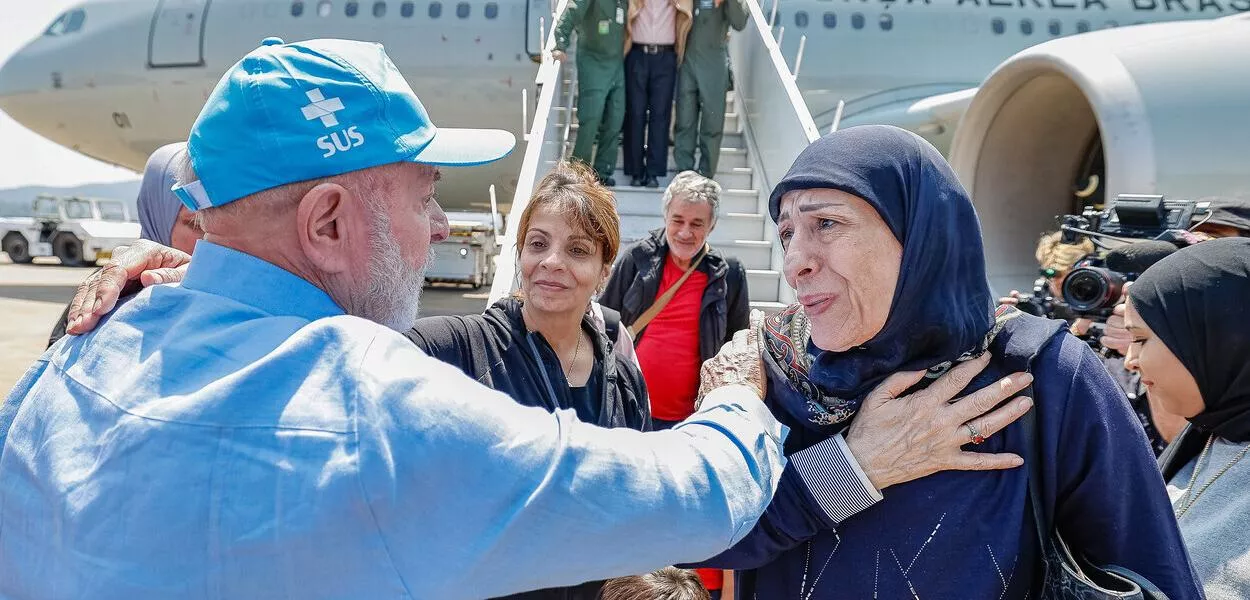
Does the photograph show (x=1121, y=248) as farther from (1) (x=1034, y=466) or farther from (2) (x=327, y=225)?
(2) (x=327, y=225)

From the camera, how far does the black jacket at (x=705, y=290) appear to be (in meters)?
3.44

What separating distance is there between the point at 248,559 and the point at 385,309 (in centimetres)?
36

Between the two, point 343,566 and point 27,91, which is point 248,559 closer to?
point 343,566

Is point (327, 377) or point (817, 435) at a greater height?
point (327, 377)

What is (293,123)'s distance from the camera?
0.91 metres

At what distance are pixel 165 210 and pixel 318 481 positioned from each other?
5.25ft

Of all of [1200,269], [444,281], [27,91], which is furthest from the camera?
[444,281]

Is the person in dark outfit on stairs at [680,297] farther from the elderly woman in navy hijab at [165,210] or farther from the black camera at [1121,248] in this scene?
the elderly woman in navy hijab at [165,210]

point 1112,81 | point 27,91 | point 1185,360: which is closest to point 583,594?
point 1185,360

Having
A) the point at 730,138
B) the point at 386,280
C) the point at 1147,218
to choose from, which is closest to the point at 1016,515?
the point at 386,280

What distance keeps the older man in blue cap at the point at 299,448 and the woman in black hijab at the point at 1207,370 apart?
3.19 feet

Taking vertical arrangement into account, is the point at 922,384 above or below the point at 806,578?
above

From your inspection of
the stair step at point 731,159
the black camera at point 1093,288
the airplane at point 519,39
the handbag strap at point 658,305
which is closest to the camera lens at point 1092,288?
the black camera at point 1093,288

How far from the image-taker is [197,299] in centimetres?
86
